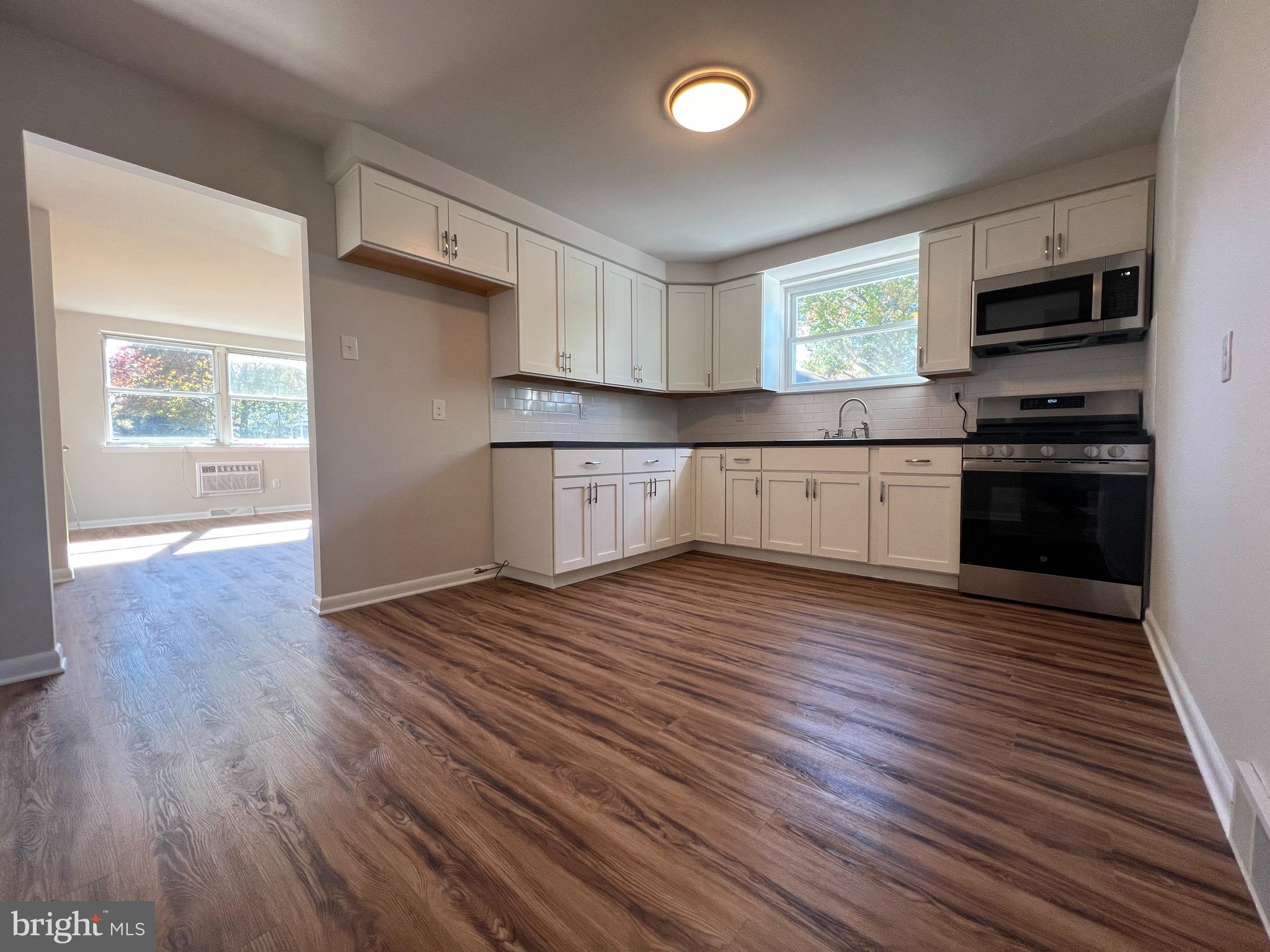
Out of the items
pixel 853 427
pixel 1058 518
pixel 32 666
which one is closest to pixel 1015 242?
pixel 853 427

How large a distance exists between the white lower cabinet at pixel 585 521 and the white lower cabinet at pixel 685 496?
623 millimetres

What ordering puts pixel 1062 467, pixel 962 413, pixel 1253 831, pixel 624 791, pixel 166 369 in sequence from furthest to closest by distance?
pixel 166 369 → pixel 962 413 → pixel 1062 467 → pixel 624 791 → pixel 1253 831

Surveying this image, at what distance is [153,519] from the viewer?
6.11 meters

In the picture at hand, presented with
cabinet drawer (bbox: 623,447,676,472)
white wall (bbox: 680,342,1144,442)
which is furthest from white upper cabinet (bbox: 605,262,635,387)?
white wall (bbox: 680,342,1144,442)

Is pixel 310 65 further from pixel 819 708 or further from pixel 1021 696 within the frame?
pixel 1021 696

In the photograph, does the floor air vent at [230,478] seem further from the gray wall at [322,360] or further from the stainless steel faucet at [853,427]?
the stainless steel faucet at [853,427]

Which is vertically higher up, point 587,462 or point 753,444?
point 753,444

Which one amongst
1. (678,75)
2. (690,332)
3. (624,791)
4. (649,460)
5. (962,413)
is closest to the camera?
(624,791)

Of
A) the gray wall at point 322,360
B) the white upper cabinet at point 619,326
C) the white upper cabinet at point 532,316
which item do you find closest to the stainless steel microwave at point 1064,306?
the white upper cabinet at point 619,326

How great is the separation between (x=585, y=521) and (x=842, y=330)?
248cm

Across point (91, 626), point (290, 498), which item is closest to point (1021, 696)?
point (91, 626)

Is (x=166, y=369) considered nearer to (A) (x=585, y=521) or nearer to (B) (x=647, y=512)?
(A) (x=585, y=521)

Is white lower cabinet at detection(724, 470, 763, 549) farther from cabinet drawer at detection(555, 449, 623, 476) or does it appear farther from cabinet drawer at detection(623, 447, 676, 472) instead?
cabinet drawer at detection(555, 449, 623, 476)

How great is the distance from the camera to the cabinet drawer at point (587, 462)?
305 centimetres
